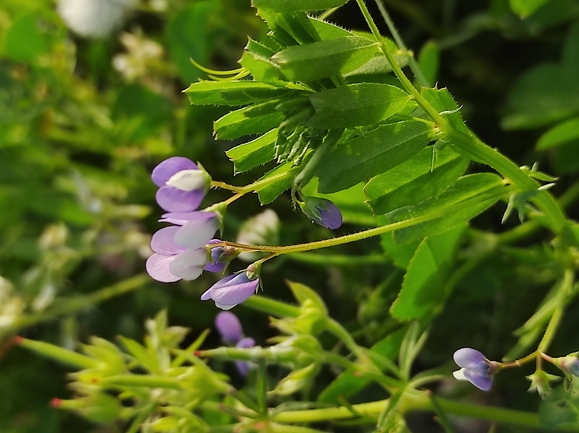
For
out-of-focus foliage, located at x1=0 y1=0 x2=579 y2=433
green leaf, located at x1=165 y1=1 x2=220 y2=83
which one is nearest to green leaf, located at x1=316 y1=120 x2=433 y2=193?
out-of-focus foliage, located at x1=0 y1=0 x2=579 y2=433

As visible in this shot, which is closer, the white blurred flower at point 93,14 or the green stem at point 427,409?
the green stem at point 427,409

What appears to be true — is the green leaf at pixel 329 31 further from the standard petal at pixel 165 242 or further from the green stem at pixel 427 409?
the green stem at pixel 427 409

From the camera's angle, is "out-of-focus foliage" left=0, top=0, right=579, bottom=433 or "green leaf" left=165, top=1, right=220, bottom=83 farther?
"green leaf" left=165, top=1, right=220, bottom=83

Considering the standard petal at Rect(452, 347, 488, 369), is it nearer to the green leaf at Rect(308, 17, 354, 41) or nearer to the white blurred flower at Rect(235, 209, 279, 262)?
the green leaf at Rect(308, 17, 354, 41)

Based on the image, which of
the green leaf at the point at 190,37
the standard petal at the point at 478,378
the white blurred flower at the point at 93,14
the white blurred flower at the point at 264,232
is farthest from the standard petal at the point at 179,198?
the white blurred flower at the point at 93,14

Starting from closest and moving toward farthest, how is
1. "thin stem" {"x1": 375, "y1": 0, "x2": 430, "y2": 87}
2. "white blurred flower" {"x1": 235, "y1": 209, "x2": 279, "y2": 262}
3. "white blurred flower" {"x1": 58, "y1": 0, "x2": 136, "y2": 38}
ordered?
"thin stem" {"x1": 375, "y1": 0, "x2": 430, "y2": 87}, "white blurred flower" {"x1": 235, "y1": 209, "x2": 279, "y2": 262}, "white blurred flower" {"x1": 58, "y1": 0, "x2": 136, "y2": 38}

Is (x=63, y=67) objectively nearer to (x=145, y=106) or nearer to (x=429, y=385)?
(x=145, y=106)

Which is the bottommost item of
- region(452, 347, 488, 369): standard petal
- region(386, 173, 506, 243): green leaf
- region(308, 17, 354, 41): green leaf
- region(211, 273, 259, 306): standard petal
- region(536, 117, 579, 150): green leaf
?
region(452, 347, 488, 369): standard petal

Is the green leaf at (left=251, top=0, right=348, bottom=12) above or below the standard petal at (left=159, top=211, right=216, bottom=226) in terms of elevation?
above

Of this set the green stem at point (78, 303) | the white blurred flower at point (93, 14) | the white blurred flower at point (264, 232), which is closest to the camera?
the white blurred flower at point (264, 232)
